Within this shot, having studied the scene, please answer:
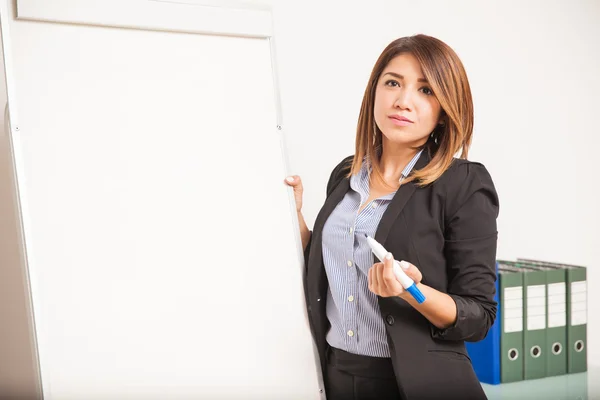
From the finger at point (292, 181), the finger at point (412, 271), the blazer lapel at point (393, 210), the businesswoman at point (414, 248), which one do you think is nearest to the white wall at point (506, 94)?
the finger at point (292, 181)

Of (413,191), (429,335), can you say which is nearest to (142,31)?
(413,191)

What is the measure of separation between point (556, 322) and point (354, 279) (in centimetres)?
96

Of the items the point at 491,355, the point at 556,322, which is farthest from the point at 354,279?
the point at 556,322

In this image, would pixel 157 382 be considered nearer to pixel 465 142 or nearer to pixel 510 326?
pixel 465 142

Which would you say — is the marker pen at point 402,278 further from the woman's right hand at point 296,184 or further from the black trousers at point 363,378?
the woman's right hand at point 296,184

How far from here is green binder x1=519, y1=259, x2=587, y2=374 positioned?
2156mm

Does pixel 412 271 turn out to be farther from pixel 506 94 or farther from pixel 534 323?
pixel 506 94

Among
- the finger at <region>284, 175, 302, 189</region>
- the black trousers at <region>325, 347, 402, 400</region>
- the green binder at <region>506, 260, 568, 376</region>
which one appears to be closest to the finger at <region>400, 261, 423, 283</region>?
the black trousers at <region>325, 347, 402, 400</region>

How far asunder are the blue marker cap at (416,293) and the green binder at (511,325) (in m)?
0.88

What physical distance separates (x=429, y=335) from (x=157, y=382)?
542 millimetres

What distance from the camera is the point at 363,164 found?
1.60 meters

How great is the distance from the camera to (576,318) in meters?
2.16

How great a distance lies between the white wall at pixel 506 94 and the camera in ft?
7.08

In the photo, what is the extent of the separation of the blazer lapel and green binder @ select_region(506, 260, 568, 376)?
90 centimetres
